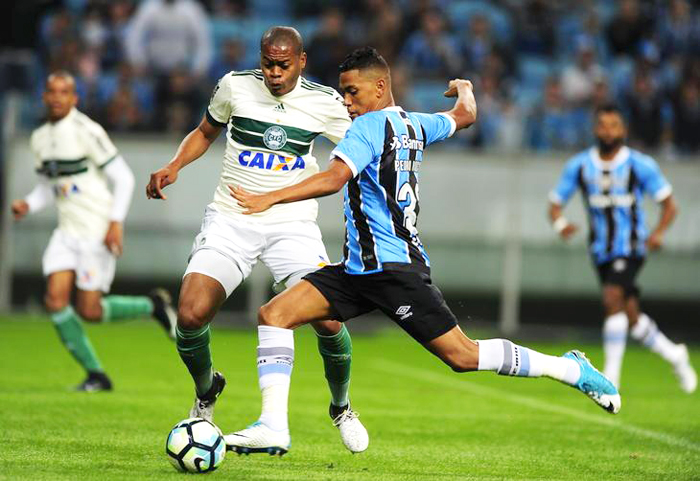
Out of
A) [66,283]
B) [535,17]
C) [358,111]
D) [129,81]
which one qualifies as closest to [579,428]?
[358,111]

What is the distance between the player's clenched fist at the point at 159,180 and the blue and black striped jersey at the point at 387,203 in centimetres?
112

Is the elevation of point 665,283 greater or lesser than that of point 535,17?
lesser

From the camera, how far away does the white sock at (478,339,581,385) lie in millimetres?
6469

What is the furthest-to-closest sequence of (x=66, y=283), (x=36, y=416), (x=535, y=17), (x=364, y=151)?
(x=535, y=17)
(x=66, y=283)
(x=36, y=416)
(x=364, y=151)

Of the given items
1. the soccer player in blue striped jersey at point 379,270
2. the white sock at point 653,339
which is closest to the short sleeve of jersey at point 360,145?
the soccer player in blue striped jersey at point 379,270

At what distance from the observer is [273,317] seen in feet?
20.9

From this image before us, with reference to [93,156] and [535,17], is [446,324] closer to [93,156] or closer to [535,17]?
[93,156]

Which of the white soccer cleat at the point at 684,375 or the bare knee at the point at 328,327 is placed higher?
the bare knee at the point at 328,327

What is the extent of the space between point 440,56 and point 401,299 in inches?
455

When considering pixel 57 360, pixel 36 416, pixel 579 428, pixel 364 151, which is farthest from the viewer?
pixel 57 360

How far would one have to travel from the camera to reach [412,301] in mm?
6316

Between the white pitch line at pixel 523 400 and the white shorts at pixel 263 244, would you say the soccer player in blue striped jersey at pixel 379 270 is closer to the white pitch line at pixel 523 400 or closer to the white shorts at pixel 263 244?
the white shorts at pixel 263 244

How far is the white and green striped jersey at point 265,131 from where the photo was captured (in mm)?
7324

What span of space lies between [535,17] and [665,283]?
192 inches
